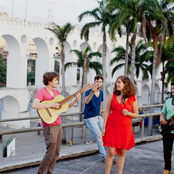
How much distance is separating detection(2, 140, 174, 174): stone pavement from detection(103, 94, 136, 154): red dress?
94cm

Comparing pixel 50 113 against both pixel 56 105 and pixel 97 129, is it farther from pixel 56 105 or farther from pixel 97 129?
pixel 97 129

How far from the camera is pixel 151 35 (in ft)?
80.1

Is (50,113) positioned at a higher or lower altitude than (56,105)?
lower

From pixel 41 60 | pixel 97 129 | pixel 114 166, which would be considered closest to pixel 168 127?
pixel 114 166

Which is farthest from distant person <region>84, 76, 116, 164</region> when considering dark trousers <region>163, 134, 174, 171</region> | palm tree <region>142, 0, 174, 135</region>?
palm tree <region>142, 0, 174, 135</region>

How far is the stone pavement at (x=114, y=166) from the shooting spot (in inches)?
191

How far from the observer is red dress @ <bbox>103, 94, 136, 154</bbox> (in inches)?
163

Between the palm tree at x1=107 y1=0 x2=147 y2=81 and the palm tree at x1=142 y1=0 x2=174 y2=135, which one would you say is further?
the palm tree at x1=142 y1=0 x2=174 y2=135

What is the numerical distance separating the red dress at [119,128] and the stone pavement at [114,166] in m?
0.94

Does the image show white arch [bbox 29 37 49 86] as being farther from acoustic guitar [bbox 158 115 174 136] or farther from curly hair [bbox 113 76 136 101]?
curly hair [bbox 113 76 136 101]

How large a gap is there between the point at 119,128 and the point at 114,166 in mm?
1265

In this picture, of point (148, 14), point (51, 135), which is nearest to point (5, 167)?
point (51, 135)

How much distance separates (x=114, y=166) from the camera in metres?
5.13

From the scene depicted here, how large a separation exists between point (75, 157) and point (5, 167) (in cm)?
142
